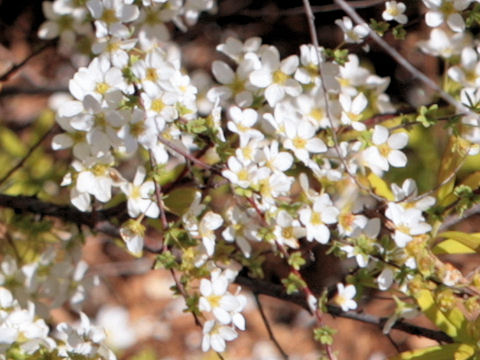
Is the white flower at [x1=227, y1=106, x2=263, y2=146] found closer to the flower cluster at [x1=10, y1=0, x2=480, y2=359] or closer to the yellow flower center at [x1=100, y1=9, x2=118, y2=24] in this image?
the flower cluster at [x1=10, y1=0, x2=480, y2=359]

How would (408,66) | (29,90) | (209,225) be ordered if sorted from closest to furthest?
(408,66)
(209,225)
(29,90)

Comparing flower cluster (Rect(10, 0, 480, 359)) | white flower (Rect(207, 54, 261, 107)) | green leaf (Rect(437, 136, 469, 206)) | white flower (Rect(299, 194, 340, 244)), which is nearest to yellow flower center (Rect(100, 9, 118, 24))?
flower cluster (Rect(10, 0, 480, 359))

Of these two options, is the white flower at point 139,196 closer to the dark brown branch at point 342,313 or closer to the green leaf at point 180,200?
the green leaf at point 180,200

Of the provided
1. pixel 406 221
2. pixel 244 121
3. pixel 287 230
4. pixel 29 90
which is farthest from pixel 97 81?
pixel 29 90

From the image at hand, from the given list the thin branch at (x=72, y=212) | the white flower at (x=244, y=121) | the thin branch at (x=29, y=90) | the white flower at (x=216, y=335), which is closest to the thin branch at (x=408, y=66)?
the white flower at (x=244, y=121)

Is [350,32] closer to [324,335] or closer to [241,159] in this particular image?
[241,159]

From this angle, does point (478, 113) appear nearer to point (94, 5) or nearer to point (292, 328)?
point (94, 5)

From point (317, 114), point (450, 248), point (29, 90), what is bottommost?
point (29, 90)
